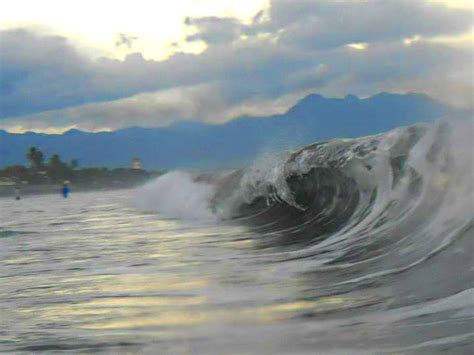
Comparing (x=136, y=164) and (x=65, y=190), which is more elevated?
(x=136, y=164)

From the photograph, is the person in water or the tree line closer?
the tree line

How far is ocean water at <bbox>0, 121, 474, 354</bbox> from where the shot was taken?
3.82m

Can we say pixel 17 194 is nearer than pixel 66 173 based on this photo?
No

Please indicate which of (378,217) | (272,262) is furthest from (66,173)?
(378,217)

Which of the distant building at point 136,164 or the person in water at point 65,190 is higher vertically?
the distant building at point 136,164

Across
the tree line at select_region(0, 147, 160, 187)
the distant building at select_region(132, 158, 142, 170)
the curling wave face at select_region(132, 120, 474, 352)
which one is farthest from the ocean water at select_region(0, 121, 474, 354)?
the distant building at select_region(132, 158, 142, 170)

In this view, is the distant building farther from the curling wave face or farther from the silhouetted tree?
the curling wave face

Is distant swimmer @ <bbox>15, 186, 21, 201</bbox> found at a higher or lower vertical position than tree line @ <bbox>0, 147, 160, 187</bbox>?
lower

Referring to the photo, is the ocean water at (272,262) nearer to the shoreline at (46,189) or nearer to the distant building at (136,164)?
the shoreline at (46,189)

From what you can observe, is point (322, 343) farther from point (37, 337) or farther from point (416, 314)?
point (37, 337)

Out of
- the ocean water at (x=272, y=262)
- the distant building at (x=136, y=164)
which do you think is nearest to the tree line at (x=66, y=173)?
the distant building at (x=136, y=164)

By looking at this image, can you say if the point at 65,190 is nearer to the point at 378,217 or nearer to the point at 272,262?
the point at 272,262

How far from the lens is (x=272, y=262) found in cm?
555

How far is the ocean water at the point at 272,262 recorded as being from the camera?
3820 mm
